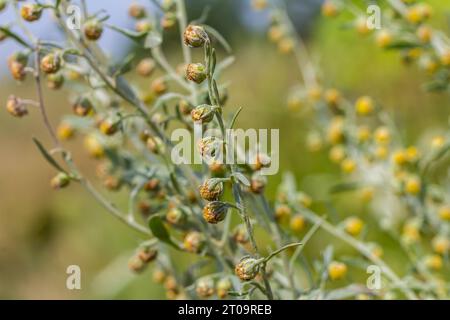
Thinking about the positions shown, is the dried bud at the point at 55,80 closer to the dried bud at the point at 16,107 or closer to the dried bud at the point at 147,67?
the dried bud at the point at 16,107

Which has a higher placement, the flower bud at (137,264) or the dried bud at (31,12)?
the dried bud at (31,12)

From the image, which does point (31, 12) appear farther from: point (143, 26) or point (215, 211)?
point (215, 211)

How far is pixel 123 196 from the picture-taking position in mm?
3230

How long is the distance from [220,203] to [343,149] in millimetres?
842

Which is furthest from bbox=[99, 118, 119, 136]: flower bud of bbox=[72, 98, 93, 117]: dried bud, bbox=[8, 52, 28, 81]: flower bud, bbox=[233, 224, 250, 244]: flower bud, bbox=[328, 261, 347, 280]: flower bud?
bbox=[328, 261, 347, 280]: flower bud

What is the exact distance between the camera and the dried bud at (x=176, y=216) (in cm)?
102

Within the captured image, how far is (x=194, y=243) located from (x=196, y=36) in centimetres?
36

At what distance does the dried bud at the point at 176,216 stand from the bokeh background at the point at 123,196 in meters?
0.48

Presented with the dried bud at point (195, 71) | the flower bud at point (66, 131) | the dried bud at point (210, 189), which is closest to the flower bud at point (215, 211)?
the dried bud at point (210, 189)

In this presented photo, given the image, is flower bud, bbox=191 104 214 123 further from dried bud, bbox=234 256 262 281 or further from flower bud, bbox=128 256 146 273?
flower bud, bbox=128 256 146 273

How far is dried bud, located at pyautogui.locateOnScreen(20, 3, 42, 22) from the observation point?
953mm

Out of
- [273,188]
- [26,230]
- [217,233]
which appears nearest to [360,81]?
[273,188]

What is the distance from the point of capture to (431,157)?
1.29 m
